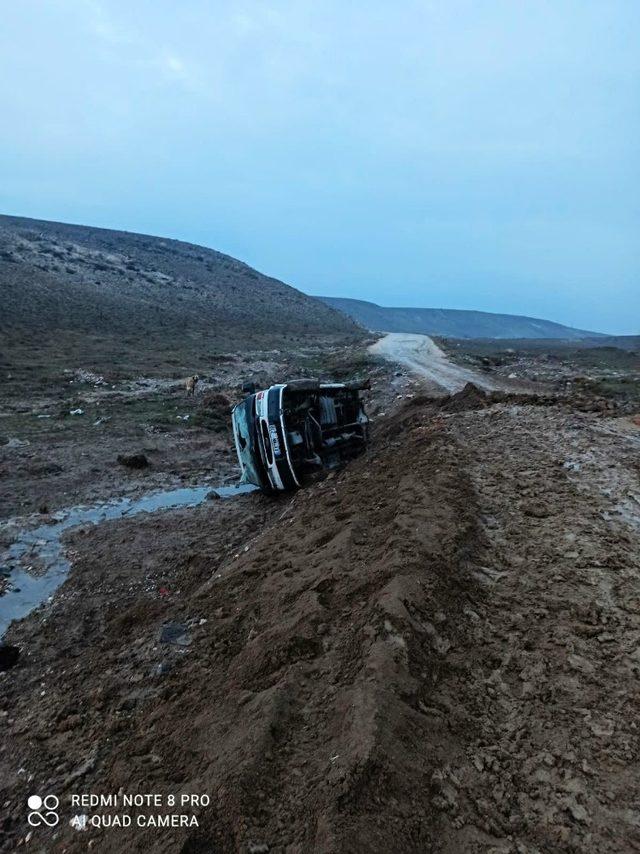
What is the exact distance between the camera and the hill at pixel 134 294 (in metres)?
39.2

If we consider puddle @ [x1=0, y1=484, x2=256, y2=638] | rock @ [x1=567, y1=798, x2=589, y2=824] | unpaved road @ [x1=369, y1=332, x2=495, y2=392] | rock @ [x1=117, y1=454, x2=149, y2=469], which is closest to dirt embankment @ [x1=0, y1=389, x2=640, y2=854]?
rock @ [x1=567, y1=798, x2=589, y2=824]

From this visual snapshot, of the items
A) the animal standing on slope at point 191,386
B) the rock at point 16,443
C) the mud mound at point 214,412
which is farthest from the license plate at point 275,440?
the animal standing on slope at point 191,386

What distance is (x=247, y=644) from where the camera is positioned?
4527 millimetres

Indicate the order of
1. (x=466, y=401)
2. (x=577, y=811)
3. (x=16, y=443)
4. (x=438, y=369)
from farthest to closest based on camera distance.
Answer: (x=438, y=369) < (x=16, y=443) < (x=466, y=401) < (x=577, y=811)

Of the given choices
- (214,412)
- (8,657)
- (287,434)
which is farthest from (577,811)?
(214,412)

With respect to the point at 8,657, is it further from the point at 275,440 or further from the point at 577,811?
the point at 577,811

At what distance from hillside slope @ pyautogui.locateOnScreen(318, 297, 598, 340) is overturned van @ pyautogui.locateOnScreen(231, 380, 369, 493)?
4861 inches

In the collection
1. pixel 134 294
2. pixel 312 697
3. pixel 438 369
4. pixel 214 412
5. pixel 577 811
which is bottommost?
pixel 214 412

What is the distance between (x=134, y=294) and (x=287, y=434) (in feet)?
163

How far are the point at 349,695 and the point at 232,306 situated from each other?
210 ft

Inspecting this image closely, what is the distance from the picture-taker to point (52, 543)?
380 inches

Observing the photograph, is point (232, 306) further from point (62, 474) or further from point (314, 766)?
point (314, 766)

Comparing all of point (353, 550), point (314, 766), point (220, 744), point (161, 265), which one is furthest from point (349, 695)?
point (161, 265)

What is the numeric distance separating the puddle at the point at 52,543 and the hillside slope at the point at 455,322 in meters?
124
